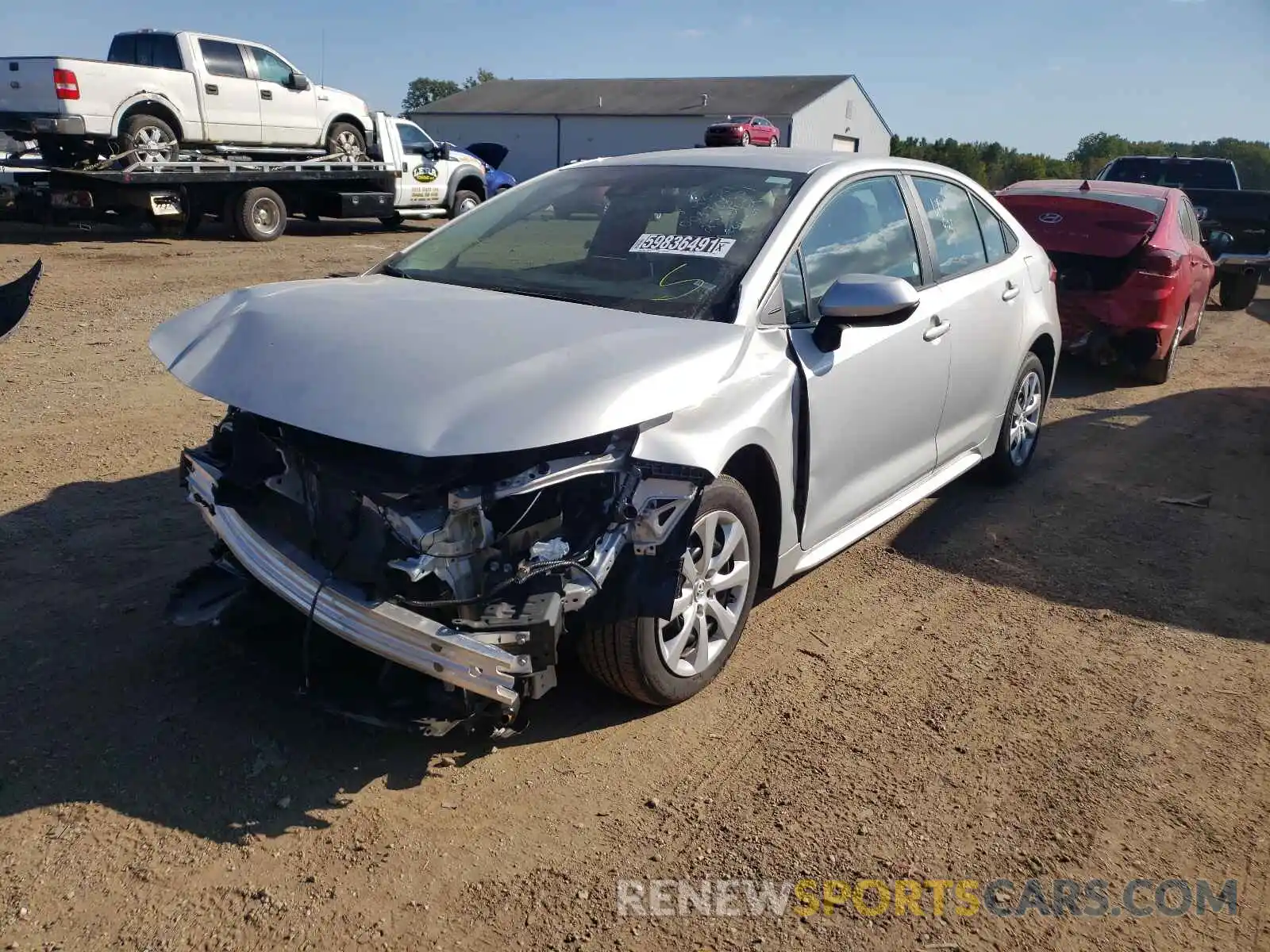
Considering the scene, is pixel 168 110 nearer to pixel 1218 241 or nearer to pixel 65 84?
pixel 65 84

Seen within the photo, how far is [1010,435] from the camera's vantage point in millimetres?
5953

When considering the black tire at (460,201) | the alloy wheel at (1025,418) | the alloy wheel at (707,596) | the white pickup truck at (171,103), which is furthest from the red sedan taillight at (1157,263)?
the black tire at (460,201)

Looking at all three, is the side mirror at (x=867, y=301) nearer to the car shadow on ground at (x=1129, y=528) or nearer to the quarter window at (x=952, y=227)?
the quarter window at (x=952, y=227)

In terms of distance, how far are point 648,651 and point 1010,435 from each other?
349 centimetres

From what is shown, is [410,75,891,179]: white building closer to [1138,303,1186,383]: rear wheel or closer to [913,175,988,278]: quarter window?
[1138,303,1186,383]: rear wheel

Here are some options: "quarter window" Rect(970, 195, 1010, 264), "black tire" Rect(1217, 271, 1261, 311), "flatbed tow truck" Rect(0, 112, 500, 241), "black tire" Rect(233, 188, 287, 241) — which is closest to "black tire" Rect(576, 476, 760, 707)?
"quarter window" Rect(970, 195, 1010, 264)

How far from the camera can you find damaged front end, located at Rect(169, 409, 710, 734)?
2.91m

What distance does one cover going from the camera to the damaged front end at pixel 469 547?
2.91 meters

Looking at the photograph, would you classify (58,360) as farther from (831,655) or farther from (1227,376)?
(1227,376)

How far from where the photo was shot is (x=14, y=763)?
121 inches

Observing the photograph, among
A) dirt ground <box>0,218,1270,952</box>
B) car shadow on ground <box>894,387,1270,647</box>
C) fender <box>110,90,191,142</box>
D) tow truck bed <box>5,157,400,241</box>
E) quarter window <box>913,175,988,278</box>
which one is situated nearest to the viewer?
dirt ground <box>0,218,1270,952</box>

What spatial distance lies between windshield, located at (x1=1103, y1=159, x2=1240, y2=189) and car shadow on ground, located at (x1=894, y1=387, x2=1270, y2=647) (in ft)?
30.2

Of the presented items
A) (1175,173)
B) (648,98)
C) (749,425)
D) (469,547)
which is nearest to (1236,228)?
(1175,173)

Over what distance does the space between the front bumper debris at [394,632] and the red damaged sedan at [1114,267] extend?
281 inches
